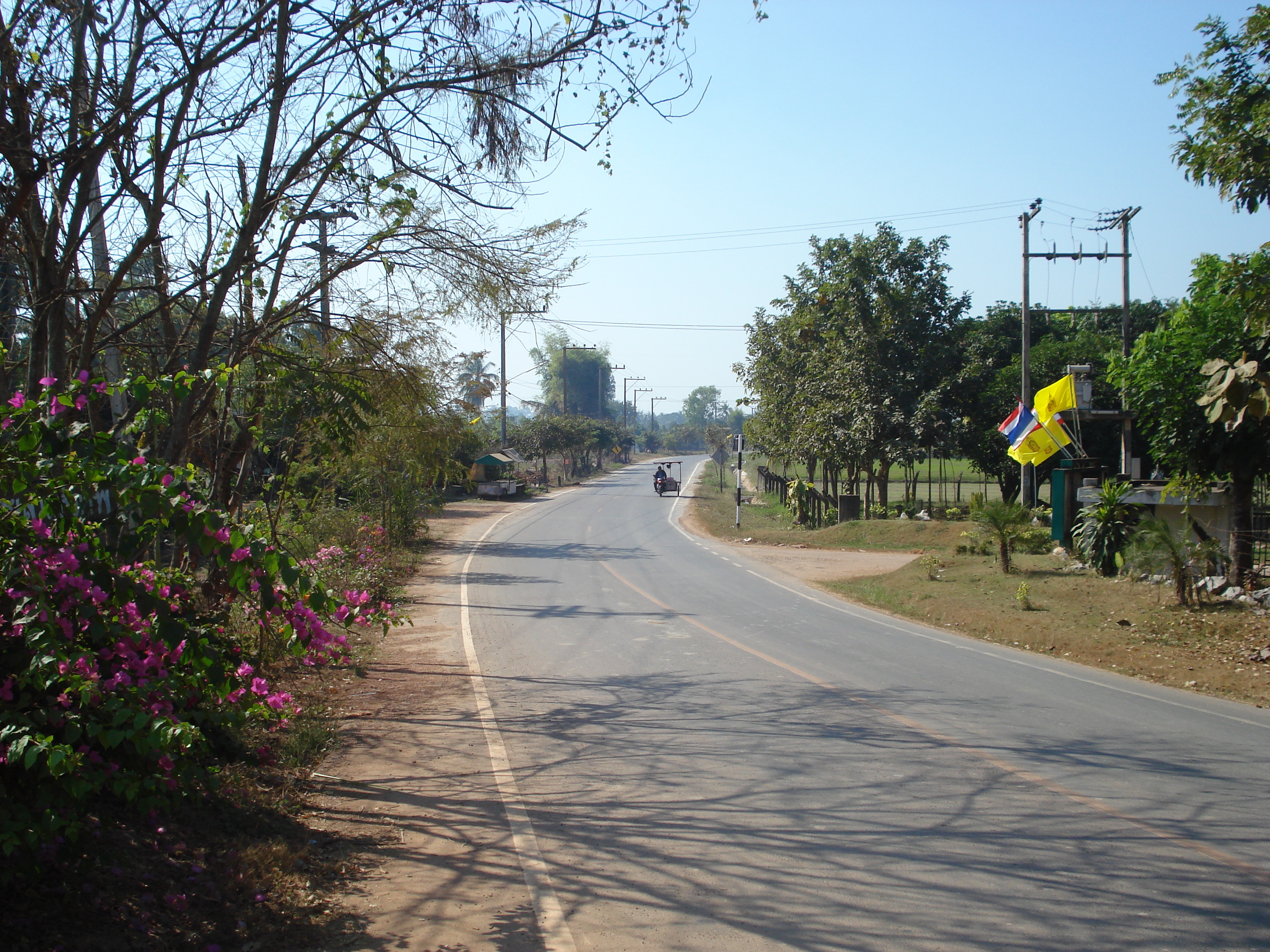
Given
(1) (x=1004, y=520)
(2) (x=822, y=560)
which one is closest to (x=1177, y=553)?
(1) (x=1004, y=520)

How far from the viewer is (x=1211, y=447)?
14.4 metres

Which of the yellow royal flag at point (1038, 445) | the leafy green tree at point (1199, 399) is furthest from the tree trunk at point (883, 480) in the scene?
the leafy green tree at point (1199, 399)

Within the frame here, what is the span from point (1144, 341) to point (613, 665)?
1219 centimetres

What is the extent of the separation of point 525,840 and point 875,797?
2.28 meters

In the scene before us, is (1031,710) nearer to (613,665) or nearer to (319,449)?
(613,665)

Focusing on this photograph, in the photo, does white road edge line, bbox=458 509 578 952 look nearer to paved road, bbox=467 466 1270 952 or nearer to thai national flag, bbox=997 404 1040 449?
paved road, bbox=467 466 1270 952

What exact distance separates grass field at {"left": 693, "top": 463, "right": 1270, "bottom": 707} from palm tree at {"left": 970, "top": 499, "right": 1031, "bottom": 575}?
0.40 metres

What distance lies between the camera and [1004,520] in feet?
54.6

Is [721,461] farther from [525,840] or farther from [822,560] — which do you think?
[525,840]

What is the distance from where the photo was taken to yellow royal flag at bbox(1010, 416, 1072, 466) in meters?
21.5

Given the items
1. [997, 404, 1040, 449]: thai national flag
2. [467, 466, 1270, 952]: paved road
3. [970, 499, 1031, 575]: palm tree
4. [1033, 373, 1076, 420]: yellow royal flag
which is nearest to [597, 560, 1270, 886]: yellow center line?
[467, 466, 1270, 952]: paved road

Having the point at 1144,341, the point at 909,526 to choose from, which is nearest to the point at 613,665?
the point at 1144,341

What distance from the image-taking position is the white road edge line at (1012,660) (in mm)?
8586

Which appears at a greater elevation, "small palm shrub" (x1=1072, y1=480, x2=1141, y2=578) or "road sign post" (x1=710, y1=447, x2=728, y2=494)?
"road sign post" (x1=710, y1=447, x2=728, y2=494)
